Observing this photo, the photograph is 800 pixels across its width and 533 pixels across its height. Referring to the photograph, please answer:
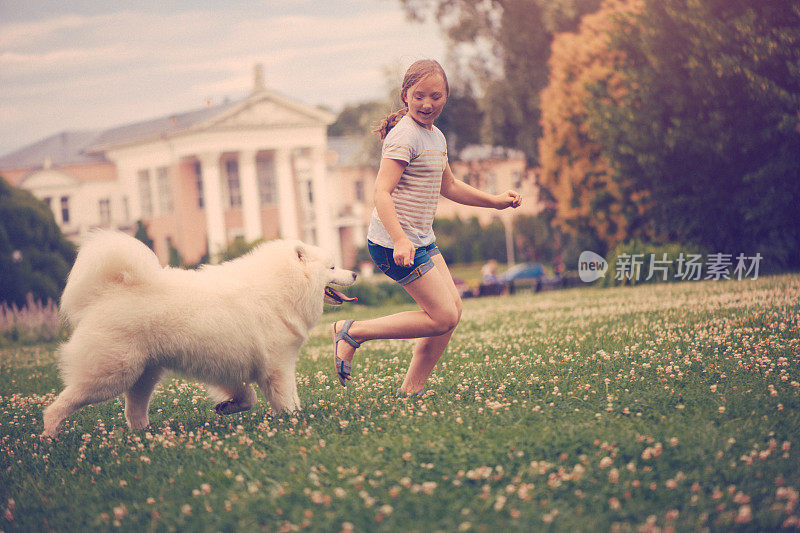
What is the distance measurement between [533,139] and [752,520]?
28.9m

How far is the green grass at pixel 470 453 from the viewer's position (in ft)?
10.5

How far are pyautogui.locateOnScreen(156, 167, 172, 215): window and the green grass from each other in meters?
51.5

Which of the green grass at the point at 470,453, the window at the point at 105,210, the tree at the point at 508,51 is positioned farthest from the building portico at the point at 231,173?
the green grass at the point at 470,453

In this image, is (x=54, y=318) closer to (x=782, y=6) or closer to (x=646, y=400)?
(x=646, y=400)

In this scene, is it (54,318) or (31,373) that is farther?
(54,318)

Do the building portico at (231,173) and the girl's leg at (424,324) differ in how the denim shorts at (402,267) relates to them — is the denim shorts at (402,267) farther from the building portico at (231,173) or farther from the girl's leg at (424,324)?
the building portico at (231,173)

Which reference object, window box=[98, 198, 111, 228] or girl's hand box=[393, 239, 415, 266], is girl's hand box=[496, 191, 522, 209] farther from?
window box=[98, 198, 111, 228]

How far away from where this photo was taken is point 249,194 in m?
53.6

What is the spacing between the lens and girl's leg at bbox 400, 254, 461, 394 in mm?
5391

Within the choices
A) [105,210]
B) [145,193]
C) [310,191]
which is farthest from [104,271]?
[105,210]

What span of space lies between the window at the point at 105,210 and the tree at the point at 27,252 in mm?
38898

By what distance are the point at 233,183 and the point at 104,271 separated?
52.2 meters

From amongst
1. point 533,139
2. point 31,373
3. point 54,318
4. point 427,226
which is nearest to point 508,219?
point 533,139

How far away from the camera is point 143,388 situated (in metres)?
5.50
